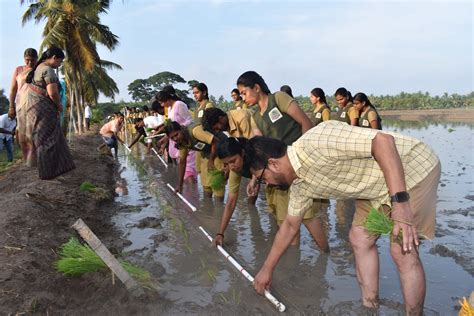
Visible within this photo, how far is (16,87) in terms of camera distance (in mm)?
5484

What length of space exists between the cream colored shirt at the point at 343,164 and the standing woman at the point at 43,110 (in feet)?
10.9

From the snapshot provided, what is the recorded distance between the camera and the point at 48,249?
3904 mm

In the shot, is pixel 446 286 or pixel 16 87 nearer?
pixel 446 286

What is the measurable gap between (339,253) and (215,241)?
4.02 ft

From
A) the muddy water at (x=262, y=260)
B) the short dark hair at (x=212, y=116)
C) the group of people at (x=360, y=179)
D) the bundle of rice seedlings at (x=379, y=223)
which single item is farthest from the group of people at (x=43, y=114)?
the bundle of rice seedlings at (x=379, y=223)

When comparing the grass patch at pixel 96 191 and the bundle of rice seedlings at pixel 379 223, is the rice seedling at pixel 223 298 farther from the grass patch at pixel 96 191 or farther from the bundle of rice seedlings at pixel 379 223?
the grass patch at pixel 96 191

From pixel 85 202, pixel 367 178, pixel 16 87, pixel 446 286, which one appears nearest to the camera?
pixel 367 178

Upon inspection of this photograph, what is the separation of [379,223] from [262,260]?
1945 mm

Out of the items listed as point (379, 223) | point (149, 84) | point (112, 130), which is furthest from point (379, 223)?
point (149, 84)

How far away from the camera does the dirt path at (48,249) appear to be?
2.93 m

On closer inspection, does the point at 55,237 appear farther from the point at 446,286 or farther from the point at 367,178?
the point at 446,286

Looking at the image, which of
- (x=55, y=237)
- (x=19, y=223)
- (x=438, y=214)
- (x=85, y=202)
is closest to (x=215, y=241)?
(x=55, y=237)

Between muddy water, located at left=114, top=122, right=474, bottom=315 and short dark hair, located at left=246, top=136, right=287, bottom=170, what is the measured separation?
1230 millimetres

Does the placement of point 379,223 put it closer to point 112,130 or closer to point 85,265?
point 85,265
